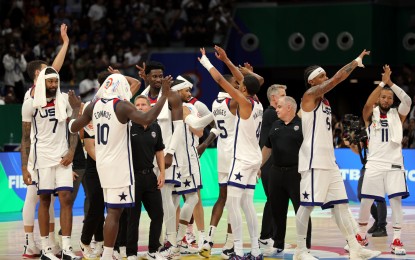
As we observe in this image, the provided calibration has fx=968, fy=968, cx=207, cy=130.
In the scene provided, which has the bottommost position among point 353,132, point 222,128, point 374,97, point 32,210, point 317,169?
point 32,210

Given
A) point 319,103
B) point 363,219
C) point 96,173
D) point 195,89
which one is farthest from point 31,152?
point 195,89

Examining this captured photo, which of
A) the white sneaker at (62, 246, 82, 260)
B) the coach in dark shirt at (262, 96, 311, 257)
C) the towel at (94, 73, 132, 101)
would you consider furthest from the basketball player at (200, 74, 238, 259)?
the towel at (94, 73, 132, 101)

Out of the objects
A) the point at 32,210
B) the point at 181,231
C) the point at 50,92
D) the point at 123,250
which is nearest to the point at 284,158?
the point at 181,231

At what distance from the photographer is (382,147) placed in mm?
13898

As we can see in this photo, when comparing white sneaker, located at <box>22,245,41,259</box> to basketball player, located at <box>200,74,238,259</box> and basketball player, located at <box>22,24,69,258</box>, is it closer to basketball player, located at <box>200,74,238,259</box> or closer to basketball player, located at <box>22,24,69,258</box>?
basketball player, located at <box>22,24,69,258</box>

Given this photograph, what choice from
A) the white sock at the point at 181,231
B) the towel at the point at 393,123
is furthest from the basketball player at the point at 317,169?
the towel at the point at 393,123

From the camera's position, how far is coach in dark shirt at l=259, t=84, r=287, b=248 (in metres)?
13.1

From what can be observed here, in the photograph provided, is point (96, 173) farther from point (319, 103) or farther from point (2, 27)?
point (2, 27)

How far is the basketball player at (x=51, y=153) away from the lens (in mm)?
12031

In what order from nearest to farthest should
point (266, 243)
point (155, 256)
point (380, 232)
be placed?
point (155, 256) < point (266, 243) < point (380, 232)

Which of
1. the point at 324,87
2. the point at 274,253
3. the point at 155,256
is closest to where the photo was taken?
the point at 324,87

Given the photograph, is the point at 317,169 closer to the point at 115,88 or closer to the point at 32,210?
the point at 115,88

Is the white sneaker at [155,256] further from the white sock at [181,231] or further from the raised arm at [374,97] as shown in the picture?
the raised arm at [374,97]

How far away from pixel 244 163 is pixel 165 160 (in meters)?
1.07
